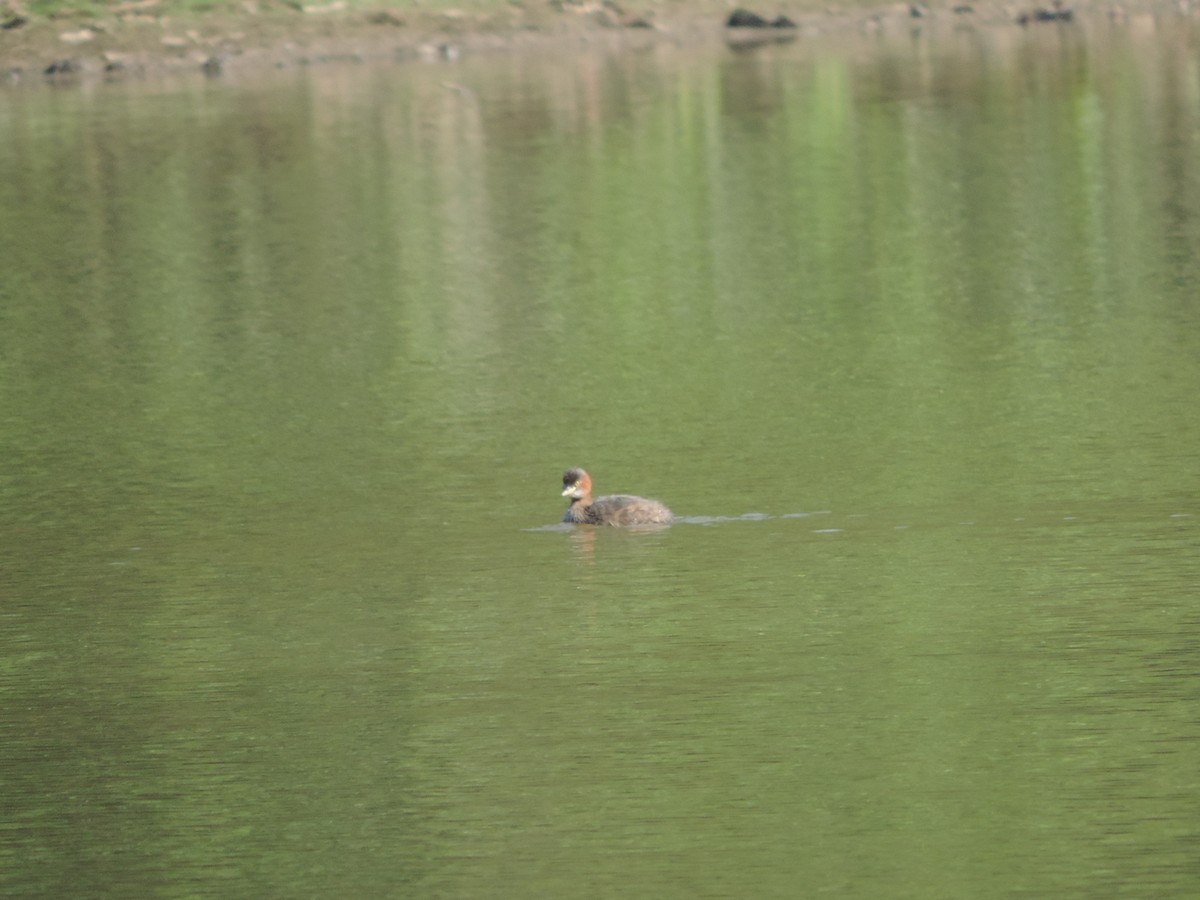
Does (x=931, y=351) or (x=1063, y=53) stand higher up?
(x=1063, y=53)

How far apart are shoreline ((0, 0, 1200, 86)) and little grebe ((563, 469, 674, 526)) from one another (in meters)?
50.2

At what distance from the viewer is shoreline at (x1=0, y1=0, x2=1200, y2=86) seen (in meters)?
68.1

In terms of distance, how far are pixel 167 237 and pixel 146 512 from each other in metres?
19.5

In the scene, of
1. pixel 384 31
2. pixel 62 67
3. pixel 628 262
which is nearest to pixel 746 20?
pixel 384 31

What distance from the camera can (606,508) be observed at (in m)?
19.5

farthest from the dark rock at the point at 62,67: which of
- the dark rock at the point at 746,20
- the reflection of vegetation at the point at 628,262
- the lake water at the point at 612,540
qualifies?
the lake water at the point at 612,540

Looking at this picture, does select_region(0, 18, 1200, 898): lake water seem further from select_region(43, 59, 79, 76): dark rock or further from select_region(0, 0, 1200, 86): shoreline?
select_region(0, 0, 1200, 86): shoreline

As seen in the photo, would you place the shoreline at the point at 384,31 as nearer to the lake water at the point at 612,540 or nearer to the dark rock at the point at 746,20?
the dark rock at the point at 746,20

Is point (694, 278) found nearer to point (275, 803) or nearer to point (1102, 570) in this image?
point (1102, 570)

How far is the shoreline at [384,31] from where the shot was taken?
68.1 metres

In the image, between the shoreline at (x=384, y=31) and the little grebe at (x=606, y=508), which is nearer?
the little grebe at (x=606, y=508)

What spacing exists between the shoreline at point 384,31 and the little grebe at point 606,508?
50.2m

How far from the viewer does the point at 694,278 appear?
34.0 m

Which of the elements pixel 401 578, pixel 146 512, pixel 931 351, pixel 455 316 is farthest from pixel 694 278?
pixel 401 578
